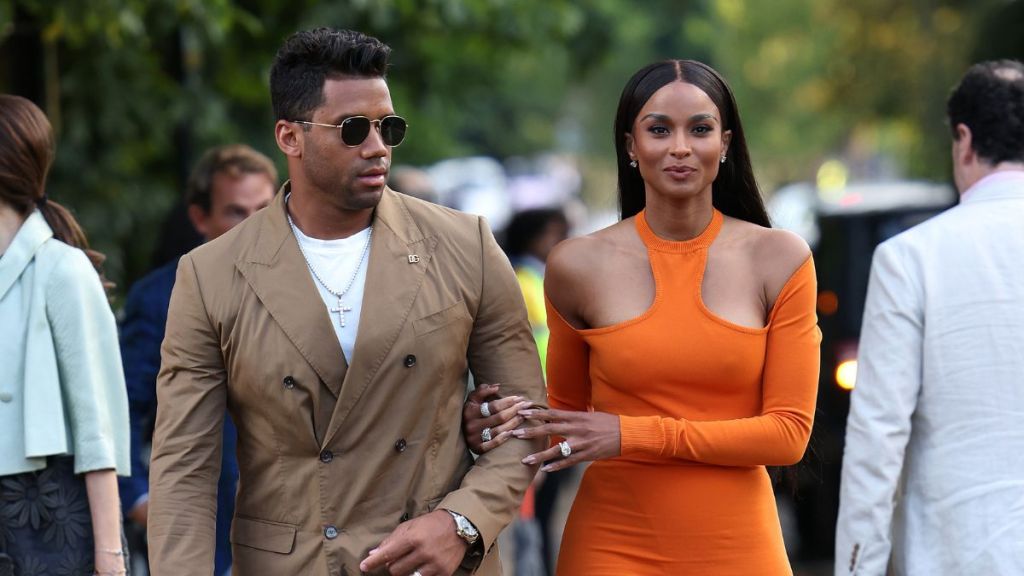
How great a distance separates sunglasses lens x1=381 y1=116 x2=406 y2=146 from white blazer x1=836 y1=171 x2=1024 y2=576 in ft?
4.39

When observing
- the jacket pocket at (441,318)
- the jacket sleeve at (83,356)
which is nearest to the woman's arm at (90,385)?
the jacket sleeve at (83,356)

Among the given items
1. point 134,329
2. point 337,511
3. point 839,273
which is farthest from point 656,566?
point 839,273

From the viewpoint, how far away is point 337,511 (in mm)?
4105

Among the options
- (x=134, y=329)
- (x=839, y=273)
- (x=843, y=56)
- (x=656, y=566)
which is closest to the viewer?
(x=656, y=566)

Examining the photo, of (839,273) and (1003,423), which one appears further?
(839,273)

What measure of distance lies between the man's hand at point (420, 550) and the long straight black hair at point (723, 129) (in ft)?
4.14

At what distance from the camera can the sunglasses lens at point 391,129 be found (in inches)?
165

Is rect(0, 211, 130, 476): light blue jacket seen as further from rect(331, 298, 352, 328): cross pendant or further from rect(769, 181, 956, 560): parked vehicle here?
rect(769, 181, 956, 560): parked vehicle

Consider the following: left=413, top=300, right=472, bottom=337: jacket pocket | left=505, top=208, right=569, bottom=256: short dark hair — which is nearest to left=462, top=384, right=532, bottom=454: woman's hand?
left=413, top=300, right=472, bottom=337: jacket pocket

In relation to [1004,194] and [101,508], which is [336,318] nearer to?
[101,508]

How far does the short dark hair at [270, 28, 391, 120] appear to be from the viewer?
13.7ft

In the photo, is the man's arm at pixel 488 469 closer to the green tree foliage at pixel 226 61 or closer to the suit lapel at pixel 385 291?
the suit lapel at pixel 385 291

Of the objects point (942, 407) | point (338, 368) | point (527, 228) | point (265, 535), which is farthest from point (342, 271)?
point (527, 228)

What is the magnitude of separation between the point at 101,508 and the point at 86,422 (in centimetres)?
24
